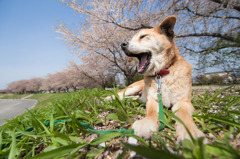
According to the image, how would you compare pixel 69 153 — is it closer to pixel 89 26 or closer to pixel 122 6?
pixel 122 6

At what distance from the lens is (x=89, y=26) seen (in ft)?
35.0

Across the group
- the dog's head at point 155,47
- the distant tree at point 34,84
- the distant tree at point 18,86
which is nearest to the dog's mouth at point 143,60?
the dog's head at point 155,47

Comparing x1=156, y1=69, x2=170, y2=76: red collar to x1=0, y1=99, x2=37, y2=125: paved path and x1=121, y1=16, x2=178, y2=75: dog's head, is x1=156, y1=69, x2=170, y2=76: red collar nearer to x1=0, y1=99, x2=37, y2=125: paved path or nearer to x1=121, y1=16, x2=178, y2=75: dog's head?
x1=121, y1=16, x2=178, y2=75: dog's head

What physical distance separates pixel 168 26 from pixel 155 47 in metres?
0.56

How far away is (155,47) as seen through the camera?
7.14 ft

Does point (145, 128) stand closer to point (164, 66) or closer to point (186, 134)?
point (186, 134)

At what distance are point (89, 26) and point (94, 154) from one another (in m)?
11.8

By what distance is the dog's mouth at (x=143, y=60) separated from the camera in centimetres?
218

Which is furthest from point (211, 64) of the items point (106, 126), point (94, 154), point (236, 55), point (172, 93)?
point (94, 154)

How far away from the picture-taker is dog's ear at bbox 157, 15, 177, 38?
215 centimetres

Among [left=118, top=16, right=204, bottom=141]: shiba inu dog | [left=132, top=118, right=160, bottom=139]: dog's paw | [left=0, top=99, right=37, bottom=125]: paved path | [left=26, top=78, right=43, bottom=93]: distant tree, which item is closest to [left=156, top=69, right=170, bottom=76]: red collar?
[left=118, top=16, right=204, bottom=141]: shiba inu dog

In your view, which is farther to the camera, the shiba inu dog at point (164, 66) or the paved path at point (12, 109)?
the paved path at point (12, 109)

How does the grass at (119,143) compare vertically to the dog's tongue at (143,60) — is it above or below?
below

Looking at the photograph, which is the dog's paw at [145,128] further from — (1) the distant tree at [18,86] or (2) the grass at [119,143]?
(1) the distant tree at [18,86]
